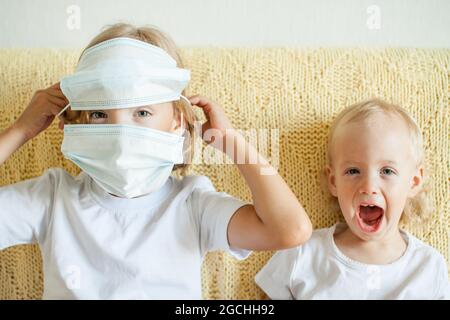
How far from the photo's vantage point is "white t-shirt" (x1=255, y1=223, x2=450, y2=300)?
1234mm

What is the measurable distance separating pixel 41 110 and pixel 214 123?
41cm

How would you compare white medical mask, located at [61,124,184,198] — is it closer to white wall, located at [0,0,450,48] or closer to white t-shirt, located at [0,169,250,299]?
white t-shirt, located at [0,169,250,299]

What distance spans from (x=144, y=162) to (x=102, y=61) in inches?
8.9

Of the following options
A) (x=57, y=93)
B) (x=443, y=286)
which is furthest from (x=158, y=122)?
→ (x=443, y=286)

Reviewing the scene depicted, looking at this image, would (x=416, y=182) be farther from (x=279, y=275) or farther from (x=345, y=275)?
(x=279, y=275)

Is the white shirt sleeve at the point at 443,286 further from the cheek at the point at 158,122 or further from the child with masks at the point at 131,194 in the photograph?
the cheek at the point at 158,122

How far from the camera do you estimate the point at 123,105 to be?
1.02 metres

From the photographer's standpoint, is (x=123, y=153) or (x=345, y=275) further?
(x=345, y=275)

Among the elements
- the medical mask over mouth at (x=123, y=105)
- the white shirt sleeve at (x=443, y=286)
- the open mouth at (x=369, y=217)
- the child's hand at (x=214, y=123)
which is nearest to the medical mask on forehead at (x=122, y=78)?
the medical mask over mouth at (x=123, y=105)

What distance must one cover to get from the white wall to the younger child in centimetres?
34

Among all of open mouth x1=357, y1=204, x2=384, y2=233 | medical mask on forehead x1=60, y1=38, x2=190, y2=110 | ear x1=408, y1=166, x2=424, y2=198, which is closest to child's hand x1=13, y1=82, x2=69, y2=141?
medical mask on forehead x1=60, y1=38, x2=190, y2=110

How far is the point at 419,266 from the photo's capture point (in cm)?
127
